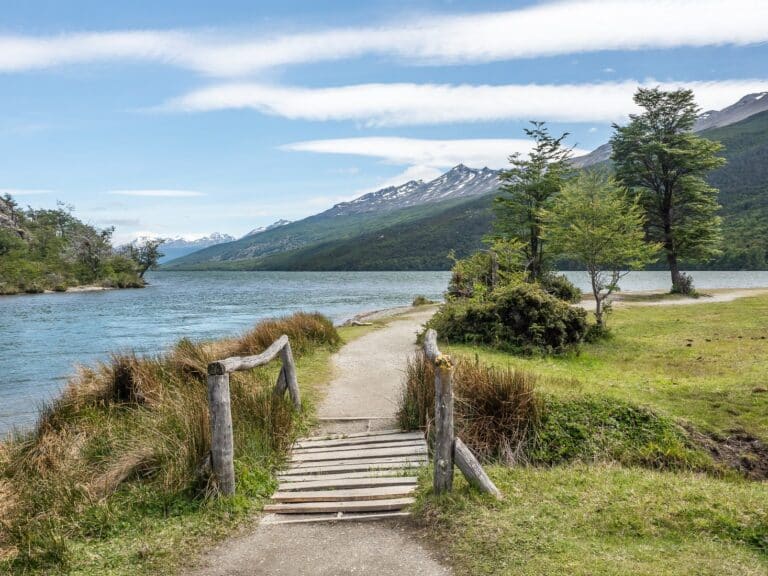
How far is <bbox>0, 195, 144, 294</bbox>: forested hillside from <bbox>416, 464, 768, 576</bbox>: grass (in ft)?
273

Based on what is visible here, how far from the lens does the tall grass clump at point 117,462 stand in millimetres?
6000

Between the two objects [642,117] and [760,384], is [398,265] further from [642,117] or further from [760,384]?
[760,384]

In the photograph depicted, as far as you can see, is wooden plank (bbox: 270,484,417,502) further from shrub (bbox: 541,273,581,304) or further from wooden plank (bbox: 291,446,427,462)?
shrub (bbox: 541,273,581,304)

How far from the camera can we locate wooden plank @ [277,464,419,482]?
704cm

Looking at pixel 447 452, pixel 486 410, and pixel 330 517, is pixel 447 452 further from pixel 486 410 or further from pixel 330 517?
pixel 486 410

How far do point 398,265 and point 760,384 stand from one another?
173612mm

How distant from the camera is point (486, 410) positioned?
28.5 ft

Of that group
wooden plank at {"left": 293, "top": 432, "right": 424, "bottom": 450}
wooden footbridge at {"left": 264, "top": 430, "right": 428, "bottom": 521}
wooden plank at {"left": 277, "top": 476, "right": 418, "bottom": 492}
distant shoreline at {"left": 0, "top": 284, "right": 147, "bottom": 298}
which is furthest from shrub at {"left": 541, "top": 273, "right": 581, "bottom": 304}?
distant shoreline at {"left": 0, "top": 284, "right": 147, "bottom": 298}

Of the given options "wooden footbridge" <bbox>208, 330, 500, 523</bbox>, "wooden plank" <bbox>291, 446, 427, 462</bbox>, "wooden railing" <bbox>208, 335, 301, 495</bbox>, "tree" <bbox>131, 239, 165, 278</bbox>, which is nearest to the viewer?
"wooden footbridge" <bbox>208, 330, 500, 523</bbox>

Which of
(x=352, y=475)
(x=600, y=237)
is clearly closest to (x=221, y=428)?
(x=352, y=475)

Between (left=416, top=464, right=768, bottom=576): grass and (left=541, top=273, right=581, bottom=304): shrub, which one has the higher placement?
(left=541, top=273, right=581, bottom=304): shrub

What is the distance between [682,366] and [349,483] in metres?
10.8

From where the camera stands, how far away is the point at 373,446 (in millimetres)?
8102

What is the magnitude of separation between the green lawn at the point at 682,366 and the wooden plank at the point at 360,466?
145 inches
